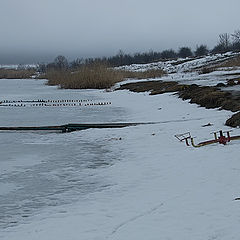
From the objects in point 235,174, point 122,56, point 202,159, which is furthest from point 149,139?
point 122,56

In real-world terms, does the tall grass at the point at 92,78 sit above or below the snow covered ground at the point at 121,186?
above

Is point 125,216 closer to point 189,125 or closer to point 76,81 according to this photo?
point 189,125

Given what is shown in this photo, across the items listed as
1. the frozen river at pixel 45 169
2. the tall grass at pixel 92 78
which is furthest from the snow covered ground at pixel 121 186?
the tall grass at pixel 92 78

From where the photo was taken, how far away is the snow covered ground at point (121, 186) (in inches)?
192

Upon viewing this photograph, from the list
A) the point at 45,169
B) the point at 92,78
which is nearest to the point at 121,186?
the point at 45,169

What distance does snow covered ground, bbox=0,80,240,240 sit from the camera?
4867 mm

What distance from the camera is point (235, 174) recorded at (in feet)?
21.4

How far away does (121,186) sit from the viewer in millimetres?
6855

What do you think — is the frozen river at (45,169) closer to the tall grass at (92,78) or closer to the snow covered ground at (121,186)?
the snow covered ground at (121,186)

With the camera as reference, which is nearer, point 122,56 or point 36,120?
point 36,120

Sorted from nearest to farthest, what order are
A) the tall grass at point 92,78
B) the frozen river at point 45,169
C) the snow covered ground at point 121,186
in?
the snow covered ground at point 121,186, the frozen river at point 45,169, the tall grass at point 92,78

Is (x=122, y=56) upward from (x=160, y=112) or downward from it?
upward

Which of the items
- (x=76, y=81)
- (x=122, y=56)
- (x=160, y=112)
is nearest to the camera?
(x=160, y=112)

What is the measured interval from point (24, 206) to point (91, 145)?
15.8 ft
